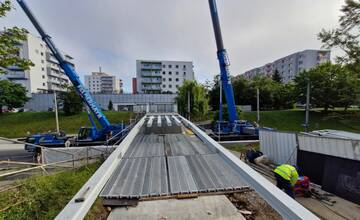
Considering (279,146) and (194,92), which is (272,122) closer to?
(194,92)

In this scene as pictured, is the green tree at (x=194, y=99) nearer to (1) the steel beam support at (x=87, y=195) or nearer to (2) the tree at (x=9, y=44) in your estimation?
(2) the tree at (x=9, y=44)

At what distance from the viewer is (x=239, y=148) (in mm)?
11797

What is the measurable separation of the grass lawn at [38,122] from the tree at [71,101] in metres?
1.05

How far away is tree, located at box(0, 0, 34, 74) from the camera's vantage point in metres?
3.98

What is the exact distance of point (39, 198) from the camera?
462 cm

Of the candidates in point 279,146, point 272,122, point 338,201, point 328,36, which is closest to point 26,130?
point 279,146

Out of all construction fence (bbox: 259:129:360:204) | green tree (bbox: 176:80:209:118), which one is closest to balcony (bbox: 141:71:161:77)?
green tree (bbox: 176:80:209:118)

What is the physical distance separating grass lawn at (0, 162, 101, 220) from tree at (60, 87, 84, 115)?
2346cm

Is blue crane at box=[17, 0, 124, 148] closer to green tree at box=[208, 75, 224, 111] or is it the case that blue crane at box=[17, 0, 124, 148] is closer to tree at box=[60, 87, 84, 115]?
tree at box=[60, 87, 84, 115]

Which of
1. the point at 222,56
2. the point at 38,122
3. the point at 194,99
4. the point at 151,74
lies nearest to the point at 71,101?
the point at 38,122

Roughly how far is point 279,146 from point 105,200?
8687 mm

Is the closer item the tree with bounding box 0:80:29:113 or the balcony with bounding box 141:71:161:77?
the tree with bounding box 0:80:29:113

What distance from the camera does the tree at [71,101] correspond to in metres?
25.4

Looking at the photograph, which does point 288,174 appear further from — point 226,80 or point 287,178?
point 226,80
